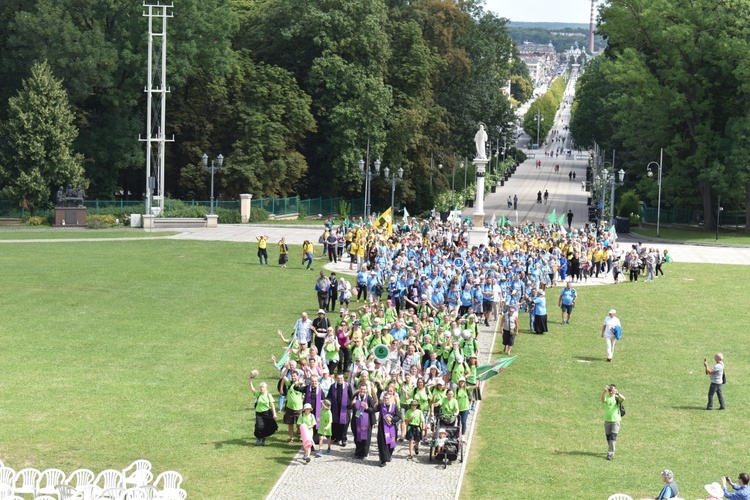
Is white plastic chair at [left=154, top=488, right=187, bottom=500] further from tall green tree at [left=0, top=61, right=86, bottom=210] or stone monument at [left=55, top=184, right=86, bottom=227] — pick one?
tall green tree at [left=0, top=61, right=86, bottom=210]

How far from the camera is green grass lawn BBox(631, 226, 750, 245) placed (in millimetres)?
64956

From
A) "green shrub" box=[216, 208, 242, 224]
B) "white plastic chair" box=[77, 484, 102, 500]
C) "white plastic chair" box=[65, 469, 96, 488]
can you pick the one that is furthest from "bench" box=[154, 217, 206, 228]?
"white plastic chair" box=[77, 484, 102, 500]

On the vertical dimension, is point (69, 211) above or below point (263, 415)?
above

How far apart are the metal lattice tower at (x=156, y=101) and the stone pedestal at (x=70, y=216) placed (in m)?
3.60

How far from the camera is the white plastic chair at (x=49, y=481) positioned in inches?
617

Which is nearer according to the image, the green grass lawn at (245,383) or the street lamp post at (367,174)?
the green grass lawn at (245,383)

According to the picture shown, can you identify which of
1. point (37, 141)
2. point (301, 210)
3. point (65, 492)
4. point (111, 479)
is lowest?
point (111, 479)

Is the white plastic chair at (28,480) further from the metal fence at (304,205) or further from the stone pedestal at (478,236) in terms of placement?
the metal fence at (304,205)

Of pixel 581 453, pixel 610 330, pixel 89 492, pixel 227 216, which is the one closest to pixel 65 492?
pixel 89 492

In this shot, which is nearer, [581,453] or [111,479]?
[111,479]

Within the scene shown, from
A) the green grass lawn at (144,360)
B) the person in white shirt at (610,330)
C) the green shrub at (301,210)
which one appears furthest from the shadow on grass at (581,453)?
the green shrub at (301,210)

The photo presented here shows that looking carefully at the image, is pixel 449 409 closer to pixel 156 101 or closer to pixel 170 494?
pixel 170 494

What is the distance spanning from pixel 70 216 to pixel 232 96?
15.6 m

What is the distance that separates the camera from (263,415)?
19.9 m
